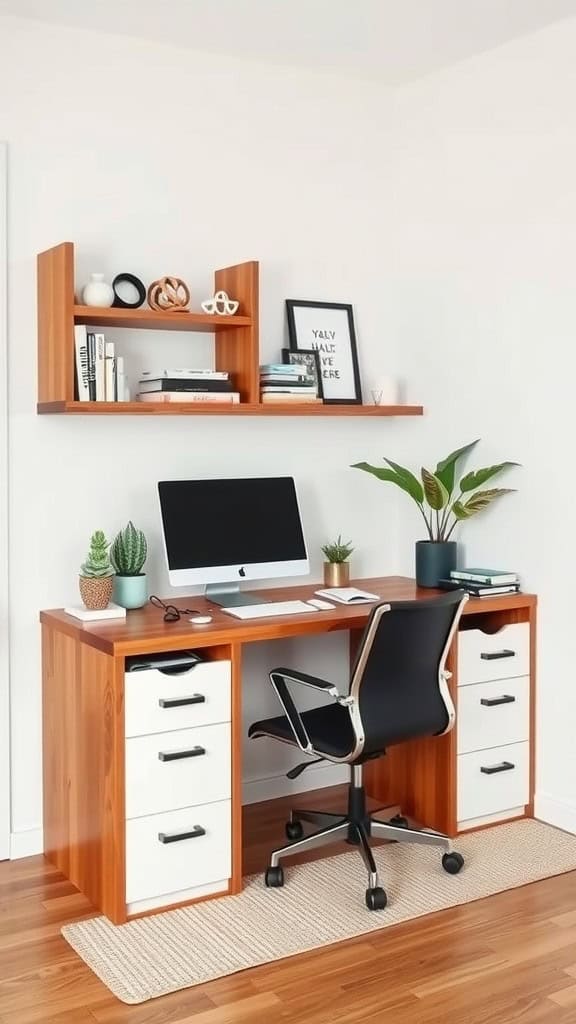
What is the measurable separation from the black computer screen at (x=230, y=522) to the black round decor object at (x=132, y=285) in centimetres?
58

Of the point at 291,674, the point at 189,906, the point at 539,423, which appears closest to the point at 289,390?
the point at 539,423

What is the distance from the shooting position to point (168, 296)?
11.4ft

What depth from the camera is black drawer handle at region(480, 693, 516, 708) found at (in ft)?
11.9

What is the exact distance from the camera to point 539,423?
3.69 meters

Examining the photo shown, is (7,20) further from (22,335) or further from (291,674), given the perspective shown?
(291,674)

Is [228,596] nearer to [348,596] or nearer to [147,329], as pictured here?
[348,596]

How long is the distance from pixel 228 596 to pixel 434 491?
0.82 m

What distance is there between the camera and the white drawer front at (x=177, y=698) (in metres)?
2.99

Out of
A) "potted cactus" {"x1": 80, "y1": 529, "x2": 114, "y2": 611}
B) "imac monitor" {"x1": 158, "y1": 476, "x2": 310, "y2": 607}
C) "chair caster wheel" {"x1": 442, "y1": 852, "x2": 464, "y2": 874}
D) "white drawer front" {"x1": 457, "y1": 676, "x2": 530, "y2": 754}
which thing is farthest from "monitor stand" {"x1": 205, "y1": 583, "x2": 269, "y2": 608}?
"chair caster wheel" {"x1": 442, "y1": 852, "x2": 464, "y2": 874}

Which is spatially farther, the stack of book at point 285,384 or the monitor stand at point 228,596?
the stack of book at point 285,384

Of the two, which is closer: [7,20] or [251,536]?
[7,20]

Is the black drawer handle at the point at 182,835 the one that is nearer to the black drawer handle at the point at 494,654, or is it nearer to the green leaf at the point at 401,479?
the black drawer handle at the point at 494,654

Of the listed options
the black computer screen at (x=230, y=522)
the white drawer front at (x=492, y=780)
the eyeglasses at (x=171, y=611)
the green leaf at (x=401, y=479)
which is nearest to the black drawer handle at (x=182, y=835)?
the eyeglasses at (x=171, y=611)

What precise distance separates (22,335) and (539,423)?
5.62 ft
